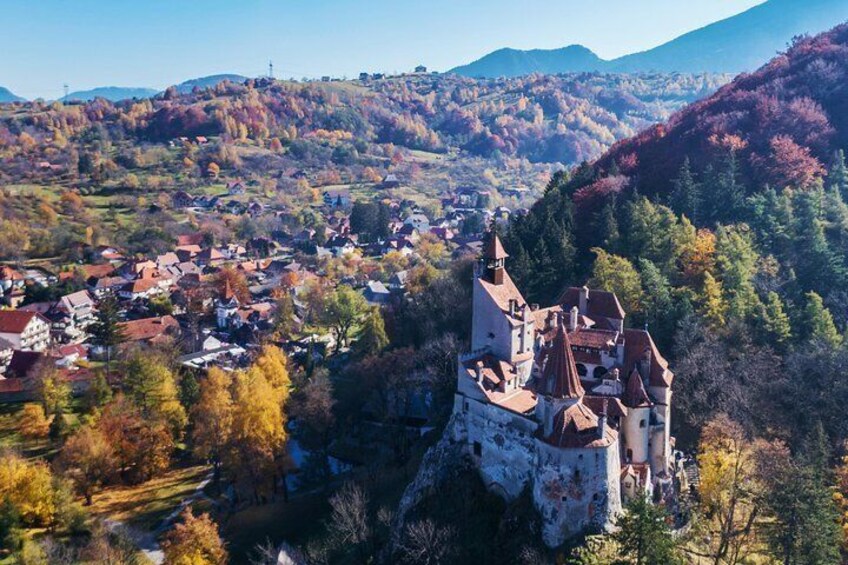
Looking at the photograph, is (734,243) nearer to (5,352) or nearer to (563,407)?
(563,407)

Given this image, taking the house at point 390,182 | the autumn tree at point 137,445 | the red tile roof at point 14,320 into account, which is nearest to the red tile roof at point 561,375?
the autumn tree at point 137,445

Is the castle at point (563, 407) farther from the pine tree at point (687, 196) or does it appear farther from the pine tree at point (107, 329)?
the pine tree at point (107, 329)

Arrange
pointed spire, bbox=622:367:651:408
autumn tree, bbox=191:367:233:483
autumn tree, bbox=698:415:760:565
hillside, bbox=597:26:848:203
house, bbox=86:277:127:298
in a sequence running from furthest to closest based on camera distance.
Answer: house, bbox=86:277:127:298 < hillside, bbox=597:26:848:203 < autumn tree, bbox=191:367:233:483 < pointed spire, bbox=622:367:651:408 < autumn tree, bbox=698:415:760:565

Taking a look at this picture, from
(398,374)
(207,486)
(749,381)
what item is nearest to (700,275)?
(749,381)

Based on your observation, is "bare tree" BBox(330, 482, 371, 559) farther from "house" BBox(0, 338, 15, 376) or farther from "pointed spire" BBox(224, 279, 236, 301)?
"house" BBox(0, 338, 15, 376)

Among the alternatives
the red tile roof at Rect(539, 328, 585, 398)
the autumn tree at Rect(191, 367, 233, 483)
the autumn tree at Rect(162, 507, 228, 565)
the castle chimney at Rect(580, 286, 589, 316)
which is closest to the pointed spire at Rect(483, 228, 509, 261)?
the castle chimney at Rect(580, 286, 589, 316)

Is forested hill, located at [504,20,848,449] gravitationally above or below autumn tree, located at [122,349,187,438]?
above
